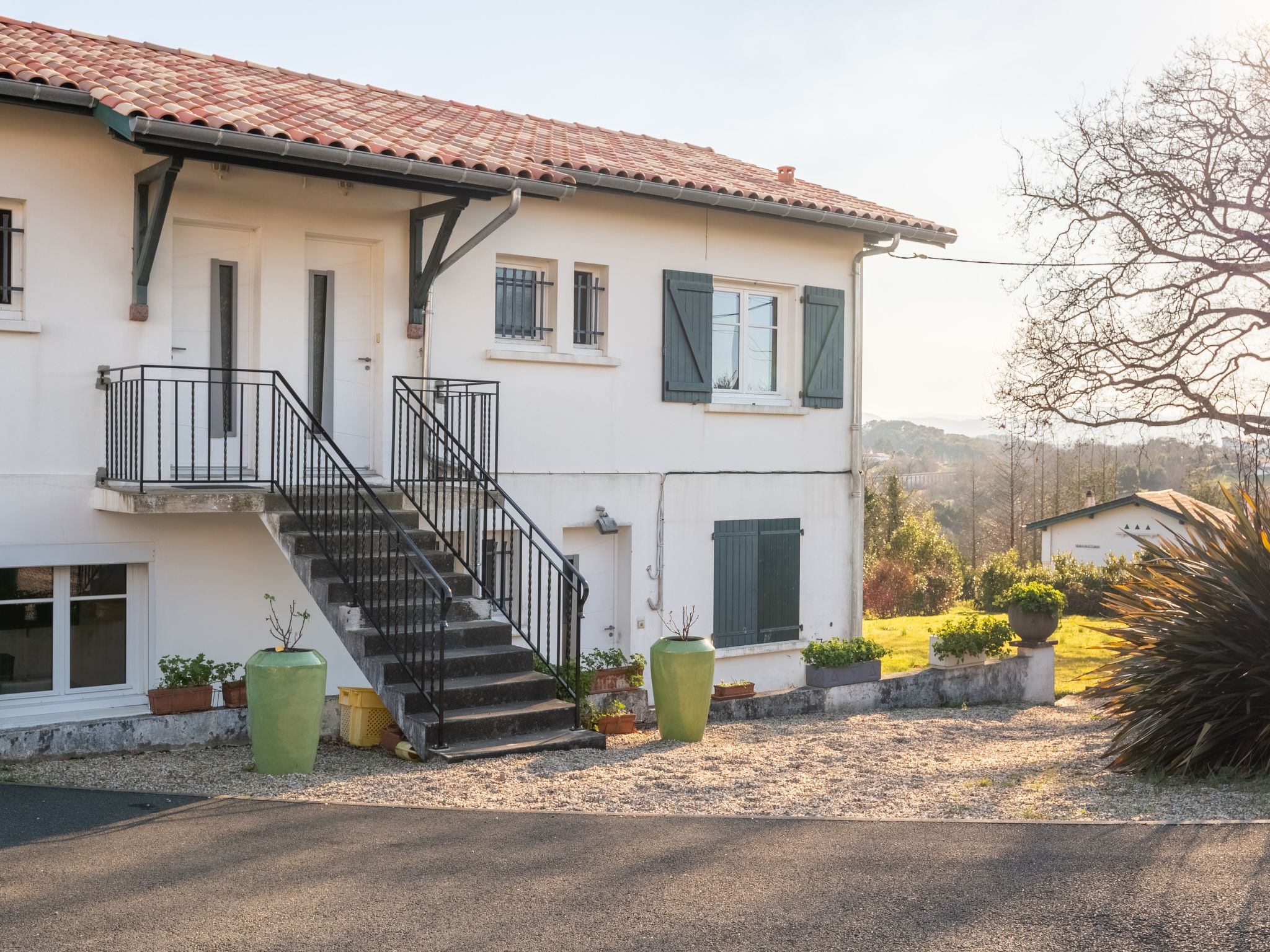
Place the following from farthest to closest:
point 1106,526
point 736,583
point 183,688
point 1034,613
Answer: point 1106,526 → point 1034,613 → point 736,583 → point 183,688

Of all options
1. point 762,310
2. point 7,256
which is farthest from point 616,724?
point 7,256

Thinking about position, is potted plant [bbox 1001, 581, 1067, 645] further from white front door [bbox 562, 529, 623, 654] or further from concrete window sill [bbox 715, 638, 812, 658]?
white front door [bbox 562, 529, 623, 654]

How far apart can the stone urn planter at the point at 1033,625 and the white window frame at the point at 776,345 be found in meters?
3.76

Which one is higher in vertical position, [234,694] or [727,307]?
[727,307]

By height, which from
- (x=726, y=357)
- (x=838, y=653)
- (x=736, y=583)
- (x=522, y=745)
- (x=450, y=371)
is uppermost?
(x=726, y=357)

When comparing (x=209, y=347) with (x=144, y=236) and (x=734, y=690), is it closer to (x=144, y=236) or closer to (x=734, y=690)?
(x=144, y=236)

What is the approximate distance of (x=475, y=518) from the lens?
32.4 feet

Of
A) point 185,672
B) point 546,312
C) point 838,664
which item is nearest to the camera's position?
point 185,672

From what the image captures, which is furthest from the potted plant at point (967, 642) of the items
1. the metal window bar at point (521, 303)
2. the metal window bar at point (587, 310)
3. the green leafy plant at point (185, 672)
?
the green leafy plant at point (185, 672)

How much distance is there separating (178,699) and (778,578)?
665 cm

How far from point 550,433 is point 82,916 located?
7.13 m

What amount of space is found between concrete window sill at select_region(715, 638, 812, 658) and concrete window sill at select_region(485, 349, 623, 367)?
3180mm

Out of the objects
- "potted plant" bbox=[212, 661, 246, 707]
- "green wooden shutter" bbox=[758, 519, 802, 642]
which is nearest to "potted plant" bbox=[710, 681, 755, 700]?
"green wooden shutter" bbox=[758, 519, 802, 642]

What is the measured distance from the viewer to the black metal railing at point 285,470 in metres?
8.38
